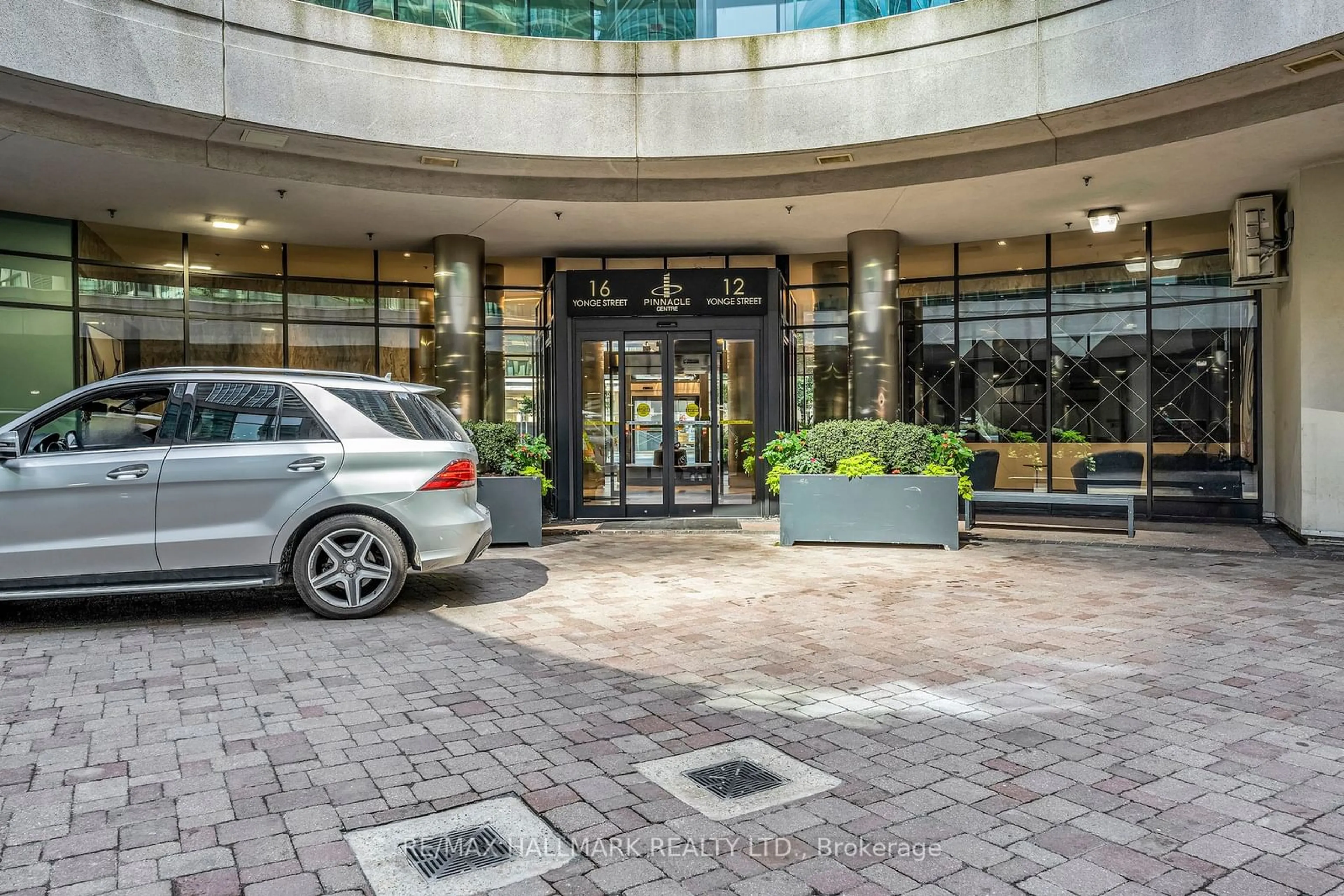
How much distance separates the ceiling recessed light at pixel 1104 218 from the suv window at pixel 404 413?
10.1 metres

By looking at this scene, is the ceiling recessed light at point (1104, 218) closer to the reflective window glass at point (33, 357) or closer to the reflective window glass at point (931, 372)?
the reflective window glass at point (931, 372)

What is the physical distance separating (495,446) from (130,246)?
25.1ft

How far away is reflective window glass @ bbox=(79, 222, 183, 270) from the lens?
535 inches

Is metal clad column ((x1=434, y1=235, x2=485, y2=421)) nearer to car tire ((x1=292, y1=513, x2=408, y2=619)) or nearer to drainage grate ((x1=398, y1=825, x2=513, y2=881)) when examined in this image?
car tire ((x1=292, y1=513, x2=408, y2=619))

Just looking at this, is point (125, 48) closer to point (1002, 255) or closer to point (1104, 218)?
point (1104, 218)

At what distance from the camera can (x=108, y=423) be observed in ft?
21.8

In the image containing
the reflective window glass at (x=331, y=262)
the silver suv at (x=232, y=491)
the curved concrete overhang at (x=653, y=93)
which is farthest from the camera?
the reflective window glass at (x=331, y=262)

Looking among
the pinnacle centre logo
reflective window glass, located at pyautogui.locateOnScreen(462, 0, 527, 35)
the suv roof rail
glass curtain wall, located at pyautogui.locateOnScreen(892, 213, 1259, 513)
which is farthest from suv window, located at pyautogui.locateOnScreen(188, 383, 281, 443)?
glass curtain wall, located at pyautogui.locateOnScreen(892, 213, 1259, 513)

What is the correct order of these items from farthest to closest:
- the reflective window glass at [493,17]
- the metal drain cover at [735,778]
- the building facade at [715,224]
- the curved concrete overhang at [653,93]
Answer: the reflective window glass at [493,17]
the building facade at [715,224]
the curved concrete overhang at [653,93]
the metal drain cover at [735,778]

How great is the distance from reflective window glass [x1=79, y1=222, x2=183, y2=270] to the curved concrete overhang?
464 centimetres

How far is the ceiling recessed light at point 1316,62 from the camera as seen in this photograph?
8000 millimetres

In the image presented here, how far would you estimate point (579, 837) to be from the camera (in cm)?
313

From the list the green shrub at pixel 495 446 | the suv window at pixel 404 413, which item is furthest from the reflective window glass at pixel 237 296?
the suv window at pixel 404 413

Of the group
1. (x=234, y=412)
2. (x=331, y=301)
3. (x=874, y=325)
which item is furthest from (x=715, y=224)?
(x=234, y=412)
